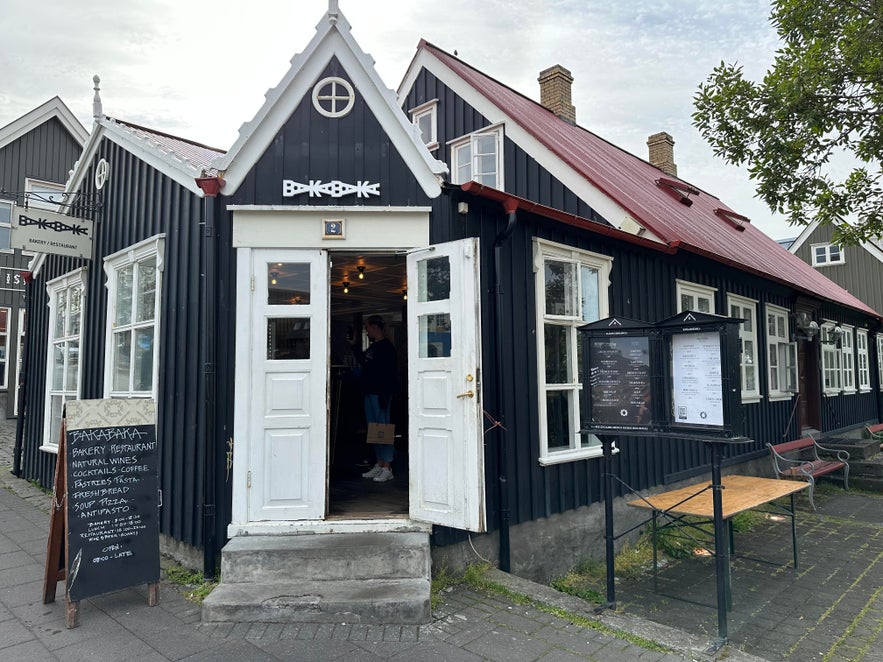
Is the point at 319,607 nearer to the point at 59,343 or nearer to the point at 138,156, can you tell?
the point at 138,156

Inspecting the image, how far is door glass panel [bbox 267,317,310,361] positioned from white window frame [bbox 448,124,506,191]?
6.10m

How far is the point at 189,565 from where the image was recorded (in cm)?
518

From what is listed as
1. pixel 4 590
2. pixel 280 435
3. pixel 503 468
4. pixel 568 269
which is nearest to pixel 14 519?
pixel 4 590

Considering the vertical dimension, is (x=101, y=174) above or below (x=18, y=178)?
below

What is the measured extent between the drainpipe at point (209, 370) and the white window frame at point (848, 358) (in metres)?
15.1

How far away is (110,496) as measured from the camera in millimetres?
4410

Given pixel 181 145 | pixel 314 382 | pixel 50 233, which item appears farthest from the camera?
pixel 181 145

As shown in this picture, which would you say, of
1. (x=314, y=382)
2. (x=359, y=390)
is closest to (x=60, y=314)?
(x=359, y=390)

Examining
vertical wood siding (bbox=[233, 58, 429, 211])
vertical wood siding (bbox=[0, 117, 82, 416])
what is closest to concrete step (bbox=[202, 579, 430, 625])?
vertical wood siding (bbox=[233, 58, 429, 211])

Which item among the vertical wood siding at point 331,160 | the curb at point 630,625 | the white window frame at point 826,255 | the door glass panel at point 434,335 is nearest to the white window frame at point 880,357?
the white window frame at point 826,255

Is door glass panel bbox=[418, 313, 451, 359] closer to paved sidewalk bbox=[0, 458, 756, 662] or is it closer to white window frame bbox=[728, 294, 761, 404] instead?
paved sidewalk bbox=[0, 458, 756, 662]

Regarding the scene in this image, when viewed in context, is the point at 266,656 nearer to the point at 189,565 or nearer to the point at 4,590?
the point at 189,565

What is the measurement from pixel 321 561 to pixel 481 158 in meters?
8.05

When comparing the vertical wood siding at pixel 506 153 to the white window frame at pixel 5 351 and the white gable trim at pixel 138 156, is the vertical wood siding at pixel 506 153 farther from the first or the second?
the white window frame at pixel 5 351
